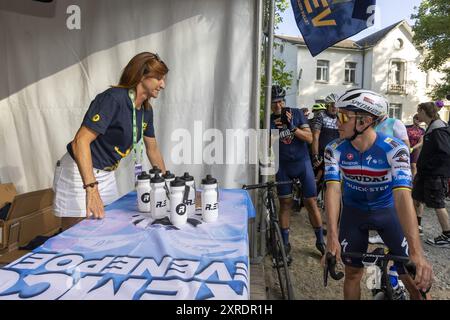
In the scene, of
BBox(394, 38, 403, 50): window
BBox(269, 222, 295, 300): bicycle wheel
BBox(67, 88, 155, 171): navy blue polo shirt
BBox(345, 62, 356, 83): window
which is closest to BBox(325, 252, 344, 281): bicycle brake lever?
BBox(269, 222, 295, 300): bicycle wheel

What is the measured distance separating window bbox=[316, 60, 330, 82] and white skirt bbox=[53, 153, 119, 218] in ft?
87.5

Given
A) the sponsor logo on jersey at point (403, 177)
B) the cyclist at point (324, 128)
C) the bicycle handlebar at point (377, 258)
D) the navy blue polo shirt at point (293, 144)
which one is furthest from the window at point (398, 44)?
the bicycle handlebar at point (377, 258)

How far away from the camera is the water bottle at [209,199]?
177 cm

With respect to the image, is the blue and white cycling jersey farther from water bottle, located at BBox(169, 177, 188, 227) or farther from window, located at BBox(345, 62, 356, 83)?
window, located at BBox(345, 62, 356, 83)

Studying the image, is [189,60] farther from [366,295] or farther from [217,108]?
[366,295]

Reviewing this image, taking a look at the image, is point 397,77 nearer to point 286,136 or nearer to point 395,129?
point 395,129

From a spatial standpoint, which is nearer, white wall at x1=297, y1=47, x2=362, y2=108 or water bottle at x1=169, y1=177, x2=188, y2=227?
water bottle at x1=169, y1=177, x2=188, y2=227

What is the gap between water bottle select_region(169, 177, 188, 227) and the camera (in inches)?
66.1

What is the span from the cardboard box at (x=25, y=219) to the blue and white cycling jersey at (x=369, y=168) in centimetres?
302

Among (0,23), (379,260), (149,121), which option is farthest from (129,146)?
(0,23)

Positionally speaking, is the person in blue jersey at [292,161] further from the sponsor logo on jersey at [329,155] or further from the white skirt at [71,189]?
the white skirt at [71,189]

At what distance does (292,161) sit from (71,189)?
248 centimetres
